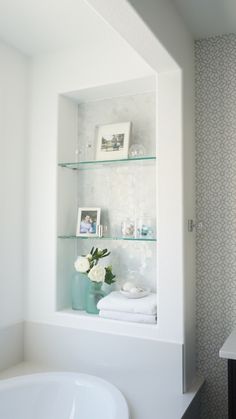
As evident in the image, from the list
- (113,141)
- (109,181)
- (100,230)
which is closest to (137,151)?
(113,141)

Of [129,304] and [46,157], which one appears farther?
[46,157]

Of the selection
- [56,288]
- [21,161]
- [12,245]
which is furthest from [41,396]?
[21,161]

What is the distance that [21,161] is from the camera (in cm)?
241

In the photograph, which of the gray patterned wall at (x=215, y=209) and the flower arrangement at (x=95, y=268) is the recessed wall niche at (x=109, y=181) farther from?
the gray patterned wall at (x=215, y=209)

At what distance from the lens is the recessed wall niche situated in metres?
2.28

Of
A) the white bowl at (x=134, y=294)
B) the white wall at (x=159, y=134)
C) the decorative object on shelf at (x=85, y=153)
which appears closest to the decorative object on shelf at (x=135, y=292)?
the white bowl at (x=134, y=294)

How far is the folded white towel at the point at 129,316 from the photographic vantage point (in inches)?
78.9

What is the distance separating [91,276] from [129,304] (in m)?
0.30

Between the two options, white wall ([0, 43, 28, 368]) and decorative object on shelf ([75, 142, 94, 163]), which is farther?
decorative object on shelf ([75, 142, 94, 163])

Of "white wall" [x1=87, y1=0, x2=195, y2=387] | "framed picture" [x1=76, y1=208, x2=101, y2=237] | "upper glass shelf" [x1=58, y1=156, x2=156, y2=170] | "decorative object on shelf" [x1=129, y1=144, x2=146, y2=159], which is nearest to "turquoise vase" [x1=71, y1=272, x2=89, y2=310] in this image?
"framed picture" [x1=76, y1=208, x2=101, y2=237]

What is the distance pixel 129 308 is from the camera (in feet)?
6.69

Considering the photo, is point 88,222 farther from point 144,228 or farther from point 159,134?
point 159,134

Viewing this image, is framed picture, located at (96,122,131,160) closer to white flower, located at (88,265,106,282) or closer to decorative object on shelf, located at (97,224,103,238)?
decorative object on shelf, located at (97,224,103,238)

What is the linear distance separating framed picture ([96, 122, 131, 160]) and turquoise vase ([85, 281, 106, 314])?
802 millimetres
